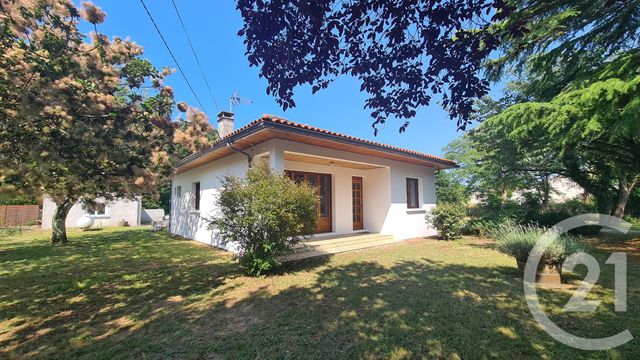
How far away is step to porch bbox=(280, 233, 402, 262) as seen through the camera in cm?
765

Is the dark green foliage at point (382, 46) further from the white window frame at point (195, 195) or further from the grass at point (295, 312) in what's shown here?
the white window frame at point (195, 195)

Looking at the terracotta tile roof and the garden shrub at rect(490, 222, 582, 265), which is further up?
the terracotta tile roof

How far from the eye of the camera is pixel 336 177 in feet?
34.3

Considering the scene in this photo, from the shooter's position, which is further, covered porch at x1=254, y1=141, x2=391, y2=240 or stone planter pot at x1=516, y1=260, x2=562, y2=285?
covered porch at x1=254, y1=141, x2=391, y2=240

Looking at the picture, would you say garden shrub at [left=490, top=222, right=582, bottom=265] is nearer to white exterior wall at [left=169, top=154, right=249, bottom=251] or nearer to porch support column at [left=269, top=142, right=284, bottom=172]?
porch support column at [left=269, top=142, right=284, bottom=172]

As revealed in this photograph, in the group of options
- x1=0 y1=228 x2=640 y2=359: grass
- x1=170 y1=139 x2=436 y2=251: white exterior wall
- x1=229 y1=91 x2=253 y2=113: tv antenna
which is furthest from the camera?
x1=229 y1=91 x2=253 y2=113: tv antenna

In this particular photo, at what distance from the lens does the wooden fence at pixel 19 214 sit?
18094 mm

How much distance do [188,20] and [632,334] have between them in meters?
9.16

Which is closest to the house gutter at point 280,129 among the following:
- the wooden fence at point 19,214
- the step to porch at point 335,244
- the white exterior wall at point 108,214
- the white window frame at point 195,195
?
the white window frame at point 195,195

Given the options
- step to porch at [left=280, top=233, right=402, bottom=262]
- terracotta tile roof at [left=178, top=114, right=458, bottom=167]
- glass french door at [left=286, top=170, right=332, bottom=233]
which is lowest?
step to porch at [left=280, top=233, right=402, bottom=262]

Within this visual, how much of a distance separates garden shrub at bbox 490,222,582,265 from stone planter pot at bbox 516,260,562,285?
0.27 feet

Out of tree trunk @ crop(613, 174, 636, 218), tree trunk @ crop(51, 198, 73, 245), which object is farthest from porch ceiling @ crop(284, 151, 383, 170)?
tree trunk @ crop(613, 174, 636, 218)

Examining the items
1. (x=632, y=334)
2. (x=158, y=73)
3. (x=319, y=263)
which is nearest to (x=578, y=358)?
(x=632, y=334)

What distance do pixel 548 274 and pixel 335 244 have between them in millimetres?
5133
